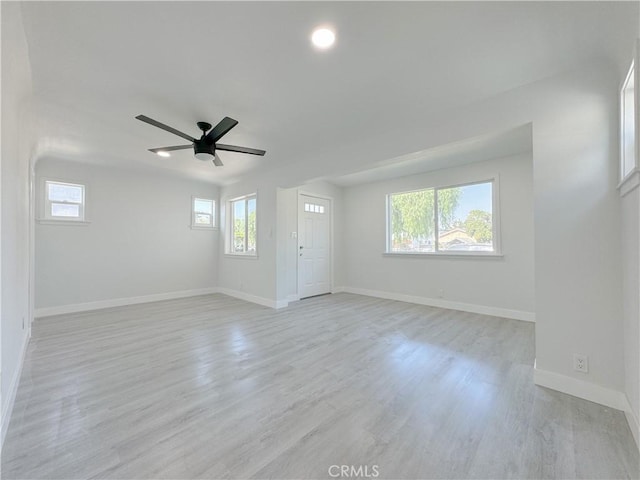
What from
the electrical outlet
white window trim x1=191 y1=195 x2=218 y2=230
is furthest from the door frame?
the electrical outlet

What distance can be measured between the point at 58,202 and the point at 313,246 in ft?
14.9

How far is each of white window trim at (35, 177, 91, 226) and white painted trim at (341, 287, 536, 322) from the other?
5.47 m

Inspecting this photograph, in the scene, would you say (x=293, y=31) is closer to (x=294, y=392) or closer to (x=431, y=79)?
(x=431, y=79)

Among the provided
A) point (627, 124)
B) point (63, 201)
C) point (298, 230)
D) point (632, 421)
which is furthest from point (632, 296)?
point (63, 201)

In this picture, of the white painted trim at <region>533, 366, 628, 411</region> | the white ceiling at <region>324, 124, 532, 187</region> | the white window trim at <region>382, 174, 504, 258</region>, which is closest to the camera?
the white painted trim at <region>533, 366, 628, 411</region>

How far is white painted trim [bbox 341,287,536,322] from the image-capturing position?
3.93m

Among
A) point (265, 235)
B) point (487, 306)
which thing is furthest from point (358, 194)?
point (487, 306)

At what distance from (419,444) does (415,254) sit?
387cm

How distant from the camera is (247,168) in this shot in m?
4.82

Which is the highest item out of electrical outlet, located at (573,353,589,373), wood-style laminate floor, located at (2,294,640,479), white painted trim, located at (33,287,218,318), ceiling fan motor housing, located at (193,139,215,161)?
ceiling fan motor housing, located at (193,139,215,161)

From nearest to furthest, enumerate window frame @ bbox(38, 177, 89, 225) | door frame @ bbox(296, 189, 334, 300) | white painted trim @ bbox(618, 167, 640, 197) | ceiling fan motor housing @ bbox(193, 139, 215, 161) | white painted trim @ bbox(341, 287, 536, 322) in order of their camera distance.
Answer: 1. white painted trim @ bbox(618, 167, 640, 197)
2. ceiling fan motor housing @ bbox(193, 139, 215, 161)
3. white painted trim @ bbox(341, 287, 536, 322)
4. window frame @ bbox(38, 177, 89, 225)
5. door frame @ bbox(296, 189, 334, 300)

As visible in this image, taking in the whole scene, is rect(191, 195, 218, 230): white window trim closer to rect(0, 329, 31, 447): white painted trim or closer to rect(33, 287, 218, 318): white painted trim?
rect(33, 287, 218, 318): white painted trim

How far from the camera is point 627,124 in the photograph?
5.86ft

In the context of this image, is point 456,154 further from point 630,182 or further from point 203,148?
point 203,148
